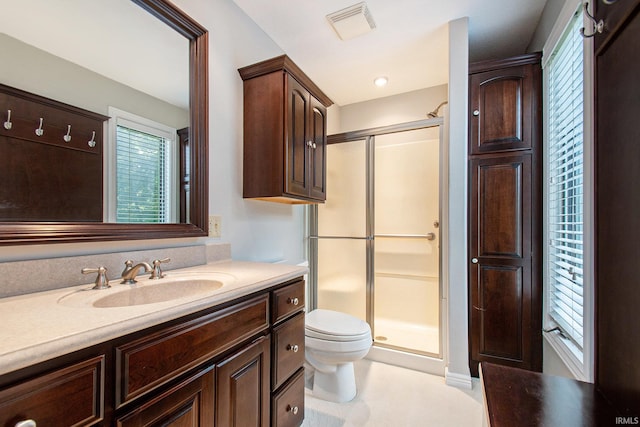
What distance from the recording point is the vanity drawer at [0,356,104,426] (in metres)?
0.47

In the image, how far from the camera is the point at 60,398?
529mm

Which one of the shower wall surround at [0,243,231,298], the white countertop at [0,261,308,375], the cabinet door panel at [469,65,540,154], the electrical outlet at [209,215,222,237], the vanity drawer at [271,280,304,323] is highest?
the cabinet door panel at [469,65,540,154]

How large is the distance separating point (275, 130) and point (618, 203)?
144 cm

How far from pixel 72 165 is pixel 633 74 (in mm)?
1742

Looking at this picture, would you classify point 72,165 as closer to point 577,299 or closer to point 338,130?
point 577,299

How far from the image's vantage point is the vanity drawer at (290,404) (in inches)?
45.1

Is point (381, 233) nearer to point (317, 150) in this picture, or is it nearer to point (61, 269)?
point (317, 150)

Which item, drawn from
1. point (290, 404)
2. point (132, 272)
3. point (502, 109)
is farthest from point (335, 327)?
point (502, 109)

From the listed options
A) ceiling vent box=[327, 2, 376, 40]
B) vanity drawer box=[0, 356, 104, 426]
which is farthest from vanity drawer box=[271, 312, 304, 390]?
ceiling vent box=[327, 2, 376, 40]

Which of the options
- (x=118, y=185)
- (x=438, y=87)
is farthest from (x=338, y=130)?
(x=118, y=185)

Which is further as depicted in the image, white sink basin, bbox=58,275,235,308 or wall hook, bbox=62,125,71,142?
wall hook, bbox=62,125,71,142

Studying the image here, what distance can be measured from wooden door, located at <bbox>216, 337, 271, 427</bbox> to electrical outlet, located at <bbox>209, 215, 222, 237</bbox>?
67cm

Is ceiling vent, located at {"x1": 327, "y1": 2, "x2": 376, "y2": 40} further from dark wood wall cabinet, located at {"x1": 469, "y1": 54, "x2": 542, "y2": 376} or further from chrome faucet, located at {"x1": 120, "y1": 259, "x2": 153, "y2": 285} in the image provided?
chrome faucet, located at {"x1": 120, "y1": 259, "x2": 153, "y2": 285}

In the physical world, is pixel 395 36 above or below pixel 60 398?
above
